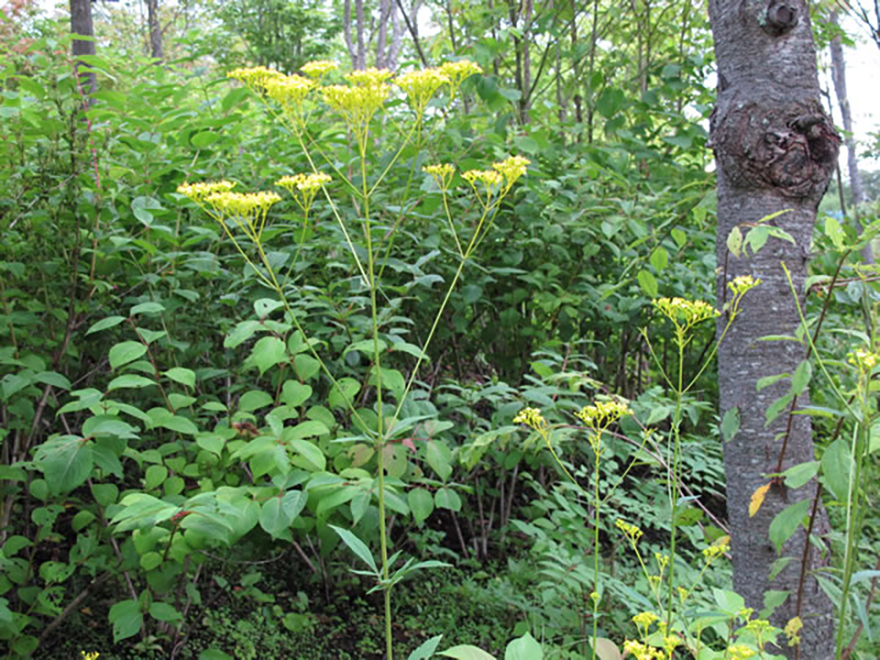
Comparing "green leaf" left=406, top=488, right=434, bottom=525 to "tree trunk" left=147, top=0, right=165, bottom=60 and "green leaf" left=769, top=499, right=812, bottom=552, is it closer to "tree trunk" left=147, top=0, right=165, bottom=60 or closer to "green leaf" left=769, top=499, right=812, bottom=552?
"green leaf" left=769, top=499, right=812, bottom=552

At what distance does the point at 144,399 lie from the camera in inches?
92.7

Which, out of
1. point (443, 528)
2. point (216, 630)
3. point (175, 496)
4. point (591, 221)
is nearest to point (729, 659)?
point (175, 496)

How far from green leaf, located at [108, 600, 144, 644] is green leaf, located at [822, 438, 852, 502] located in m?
1.71

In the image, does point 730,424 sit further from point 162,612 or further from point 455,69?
point 162,612

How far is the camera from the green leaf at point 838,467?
1.09 m

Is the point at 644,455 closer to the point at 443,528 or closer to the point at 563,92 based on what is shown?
the point at 443,528

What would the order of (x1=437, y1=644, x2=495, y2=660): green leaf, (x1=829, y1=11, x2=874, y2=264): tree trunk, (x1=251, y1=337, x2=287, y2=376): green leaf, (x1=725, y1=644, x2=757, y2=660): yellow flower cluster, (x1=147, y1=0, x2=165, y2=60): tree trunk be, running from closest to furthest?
1. (x1=725, y1=644, x2=757, y2=660): yellow flower cluster
2. (x1=437, y1=644, x2=495, y2=660): green leaf
3. (x1=251, y1=337, x2=287, y2=376): green leaf
4. (x1=829, y1=11, x2=874, y2=264): tree trunk
5. (x1=147, y1=0, x2=165, y2=60): tree trunk

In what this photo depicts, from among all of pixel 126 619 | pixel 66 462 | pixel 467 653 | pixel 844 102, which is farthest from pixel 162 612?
pixel 844 102

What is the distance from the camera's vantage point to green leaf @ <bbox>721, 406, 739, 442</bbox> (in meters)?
1.55

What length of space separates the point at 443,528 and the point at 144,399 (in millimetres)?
1374

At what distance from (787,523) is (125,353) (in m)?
1.71

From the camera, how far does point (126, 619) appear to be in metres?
1.74

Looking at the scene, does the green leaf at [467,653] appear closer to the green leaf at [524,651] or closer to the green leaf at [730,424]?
the green leaf at [524,651]

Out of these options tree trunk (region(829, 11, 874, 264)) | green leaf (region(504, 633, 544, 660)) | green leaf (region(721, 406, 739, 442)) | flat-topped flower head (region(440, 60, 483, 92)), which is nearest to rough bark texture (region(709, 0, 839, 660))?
green leaf (region(721, 406, 739, 442))
